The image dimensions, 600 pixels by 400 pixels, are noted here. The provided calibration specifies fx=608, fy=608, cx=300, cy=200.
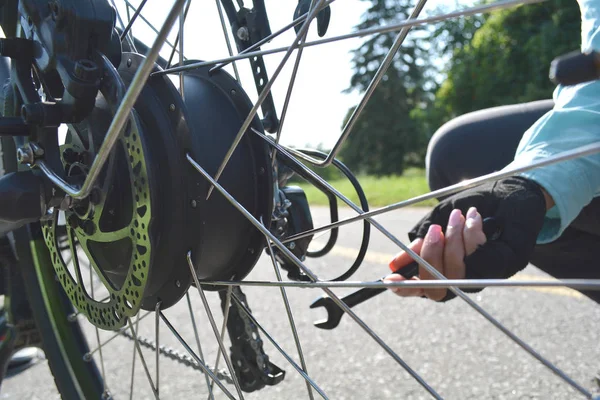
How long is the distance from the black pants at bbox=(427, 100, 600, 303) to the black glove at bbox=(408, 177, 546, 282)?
0.88ft

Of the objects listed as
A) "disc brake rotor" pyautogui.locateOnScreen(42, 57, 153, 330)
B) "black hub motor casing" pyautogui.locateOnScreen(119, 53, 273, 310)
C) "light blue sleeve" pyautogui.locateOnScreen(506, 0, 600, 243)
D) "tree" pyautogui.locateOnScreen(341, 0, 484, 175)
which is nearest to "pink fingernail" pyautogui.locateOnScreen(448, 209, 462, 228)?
"light blue sleeve" pyautogui.locateOnScreen(506, 0, 600, 243)

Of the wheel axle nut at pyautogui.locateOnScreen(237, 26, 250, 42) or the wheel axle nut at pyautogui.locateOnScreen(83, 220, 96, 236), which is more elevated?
the wheel axle nut at pyautogui.locateOnScreen(237, 26, 250, 42)

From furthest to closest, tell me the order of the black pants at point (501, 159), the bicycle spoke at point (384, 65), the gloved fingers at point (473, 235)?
the black pants at point (501, 159) < the gloved fingers at point (473, 235) < the bicycle spoke at point (384, 65)

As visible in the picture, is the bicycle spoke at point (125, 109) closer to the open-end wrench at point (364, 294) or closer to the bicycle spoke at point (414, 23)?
the bicycle spoke at point (414, 23)

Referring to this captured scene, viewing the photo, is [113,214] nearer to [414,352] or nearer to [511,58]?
[414,352]

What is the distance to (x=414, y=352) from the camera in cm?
180

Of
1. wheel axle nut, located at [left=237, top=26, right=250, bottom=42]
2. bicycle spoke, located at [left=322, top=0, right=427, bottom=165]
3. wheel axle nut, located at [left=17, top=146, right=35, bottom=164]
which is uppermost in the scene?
wheel axle nut, located at [left=237, top=26, right=250, bottom=42]

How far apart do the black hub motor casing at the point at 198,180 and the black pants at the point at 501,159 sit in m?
0.49

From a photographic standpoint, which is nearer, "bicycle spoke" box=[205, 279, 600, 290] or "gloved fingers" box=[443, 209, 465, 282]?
"bicycle spoke" box=[205, 279, 600, 290]

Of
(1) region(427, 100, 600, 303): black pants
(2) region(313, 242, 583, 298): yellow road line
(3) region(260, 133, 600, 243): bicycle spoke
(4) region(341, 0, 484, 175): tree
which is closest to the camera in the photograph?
(3) region(260, 133, 600, 243): bicycle spoke

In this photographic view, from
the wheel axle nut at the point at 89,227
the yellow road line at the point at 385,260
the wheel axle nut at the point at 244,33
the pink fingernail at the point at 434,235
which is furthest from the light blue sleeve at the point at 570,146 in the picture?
the yellow road line at the point at 385,260

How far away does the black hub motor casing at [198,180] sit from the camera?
72 cm

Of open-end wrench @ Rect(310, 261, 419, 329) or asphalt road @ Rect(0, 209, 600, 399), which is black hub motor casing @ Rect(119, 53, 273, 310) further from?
asphalt road @ Rect(0, 209, 600, 399)

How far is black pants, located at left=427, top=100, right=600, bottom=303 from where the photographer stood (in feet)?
3.41
